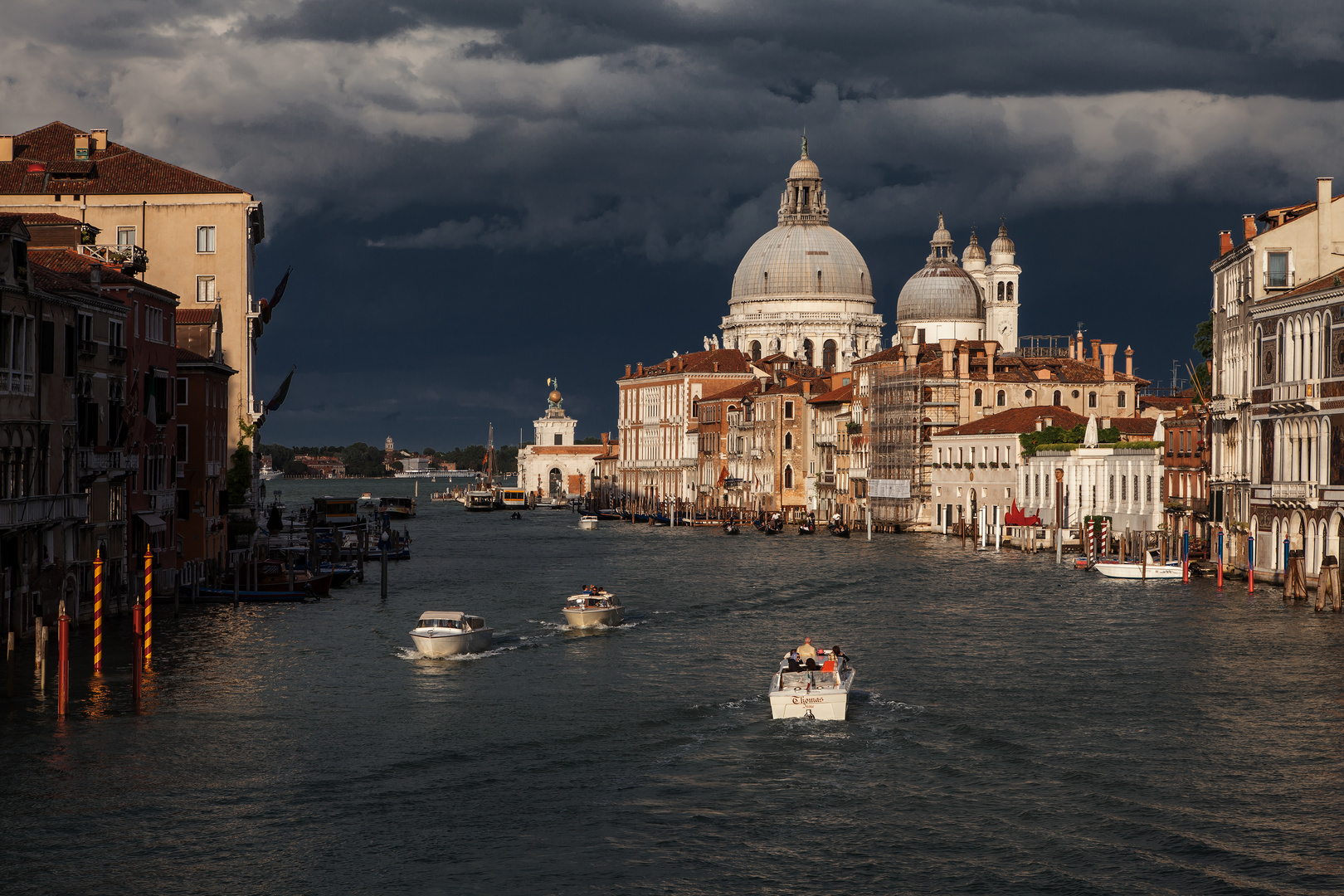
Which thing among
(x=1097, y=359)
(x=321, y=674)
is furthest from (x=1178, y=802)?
(x=1097, y=359)

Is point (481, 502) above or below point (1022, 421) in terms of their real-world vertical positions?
below

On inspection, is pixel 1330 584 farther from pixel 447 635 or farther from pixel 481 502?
pixel 481 502

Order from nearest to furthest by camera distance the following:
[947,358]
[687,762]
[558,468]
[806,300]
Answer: [687,762], [947,358], [806,300], [558,468]

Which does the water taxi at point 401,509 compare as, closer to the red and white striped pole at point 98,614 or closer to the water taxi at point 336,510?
the water taxi at point 336,510

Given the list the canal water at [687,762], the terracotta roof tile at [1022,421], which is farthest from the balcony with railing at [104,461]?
the terracotta roof tile at [1022,421]

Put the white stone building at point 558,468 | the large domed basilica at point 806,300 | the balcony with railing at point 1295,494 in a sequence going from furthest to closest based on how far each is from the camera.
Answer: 1. the white stone building at point 558,468
2. the large domed basilica at point 806,300
3. the balcony with railing at point 1295,494

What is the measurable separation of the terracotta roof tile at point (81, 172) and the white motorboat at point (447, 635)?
114 ft

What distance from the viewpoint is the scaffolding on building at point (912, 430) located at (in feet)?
305

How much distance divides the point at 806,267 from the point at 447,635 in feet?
401

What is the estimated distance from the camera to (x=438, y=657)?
35.8m

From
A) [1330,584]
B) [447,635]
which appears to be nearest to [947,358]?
[1330,584]

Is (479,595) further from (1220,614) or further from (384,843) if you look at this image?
(384,843)

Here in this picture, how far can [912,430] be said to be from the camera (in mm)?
93188

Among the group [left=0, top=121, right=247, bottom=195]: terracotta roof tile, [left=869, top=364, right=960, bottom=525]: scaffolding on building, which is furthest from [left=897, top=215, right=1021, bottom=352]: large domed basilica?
[left=0, top=121, right=247, bottom=195]: terracotta roof tile
